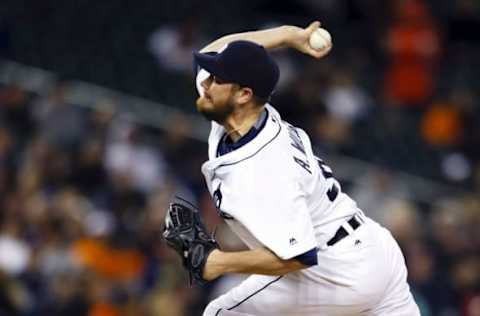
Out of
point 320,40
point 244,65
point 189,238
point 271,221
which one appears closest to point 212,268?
point 189,238

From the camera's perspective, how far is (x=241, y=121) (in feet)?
21.6

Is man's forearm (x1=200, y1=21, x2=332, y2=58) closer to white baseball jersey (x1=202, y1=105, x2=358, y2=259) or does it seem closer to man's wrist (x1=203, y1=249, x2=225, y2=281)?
white baseball jersey (x1=202, y1=105, x2=358, y2=259)

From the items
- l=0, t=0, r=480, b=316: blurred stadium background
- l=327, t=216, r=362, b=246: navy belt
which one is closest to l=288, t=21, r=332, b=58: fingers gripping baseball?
l=327, t=216, r=362, b=246: navy belt

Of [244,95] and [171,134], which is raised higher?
[244,95]

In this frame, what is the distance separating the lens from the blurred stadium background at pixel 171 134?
40.7ft

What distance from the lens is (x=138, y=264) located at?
42.3 ft

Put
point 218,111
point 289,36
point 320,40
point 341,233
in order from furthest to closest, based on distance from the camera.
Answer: point 289,36, point 320,40, point 341,233, point 218,111

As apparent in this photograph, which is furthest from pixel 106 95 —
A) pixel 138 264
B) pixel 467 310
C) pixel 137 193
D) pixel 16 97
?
pixel 467 310

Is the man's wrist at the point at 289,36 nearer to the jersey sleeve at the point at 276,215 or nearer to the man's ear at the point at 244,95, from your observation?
the man's ear at the point at 244,95

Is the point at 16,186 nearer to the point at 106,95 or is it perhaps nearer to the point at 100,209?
the point at 100,209

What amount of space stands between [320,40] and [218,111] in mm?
763

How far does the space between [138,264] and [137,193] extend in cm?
97

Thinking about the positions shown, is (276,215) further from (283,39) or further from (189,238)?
(283,39)

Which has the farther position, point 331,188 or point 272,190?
point 331,188
